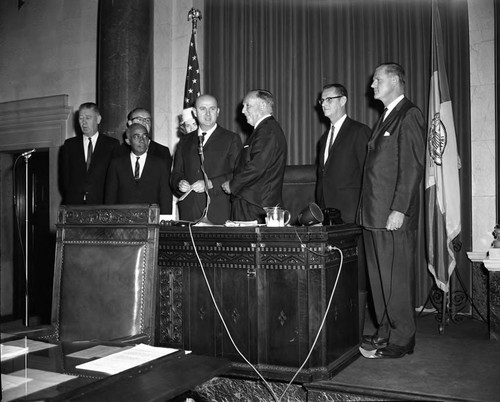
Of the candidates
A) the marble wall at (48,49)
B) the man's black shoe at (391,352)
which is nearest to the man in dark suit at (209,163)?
the man's black shoe at (391,352)

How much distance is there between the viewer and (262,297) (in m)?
3.06

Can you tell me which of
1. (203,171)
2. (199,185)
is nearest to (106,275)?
(203,171)

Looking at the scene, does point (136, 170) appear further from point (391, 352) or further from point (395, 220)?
point (391, 352)

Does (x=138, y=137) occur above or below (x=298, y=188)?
above

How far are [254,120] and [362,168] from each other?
87 cm

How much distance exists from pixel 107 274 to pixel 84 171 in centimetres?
297

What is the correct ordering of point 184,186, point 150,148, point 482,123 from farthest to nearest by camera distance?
point 482,123 < point 150,148 < point 184,186

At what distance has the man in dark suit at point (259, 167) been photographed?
3828 millimetres

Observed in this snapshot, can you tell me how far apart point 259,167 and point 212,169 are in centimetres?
49

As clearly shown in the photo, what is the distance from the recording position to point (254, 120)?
13.3ft

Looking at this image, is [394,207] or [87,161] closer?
[394,207]

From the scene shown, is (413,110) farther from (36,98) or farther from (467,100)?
(36,98)

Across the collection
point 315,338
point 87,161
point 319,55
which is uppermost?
point 319,55

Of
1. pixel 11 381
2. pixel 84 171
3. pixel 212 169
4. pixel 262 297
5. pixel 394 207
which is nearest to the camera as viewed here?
pixel 11 381
